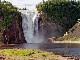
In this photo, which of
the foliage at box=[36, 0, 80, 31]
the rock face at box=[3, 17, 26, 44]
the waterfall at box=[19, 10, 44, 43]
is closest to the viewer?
the rock face at box=[3, 17, 26, 44]

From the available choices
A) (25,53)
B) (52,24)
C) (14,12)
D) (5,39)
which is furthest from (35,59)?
(52,24)

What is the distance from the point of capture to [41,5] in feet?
445

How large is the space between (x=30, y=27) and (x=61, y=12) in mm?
14557

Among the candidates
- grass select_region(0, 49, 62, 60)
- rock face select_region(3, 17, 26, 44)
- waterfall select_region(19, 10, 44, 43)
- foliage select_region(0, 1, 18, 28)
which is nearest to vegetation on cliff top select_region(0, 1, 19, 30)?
foliage select_region(0, 1, 18, 28)

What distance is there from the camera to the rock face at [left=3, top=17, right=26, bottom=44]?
118375mm

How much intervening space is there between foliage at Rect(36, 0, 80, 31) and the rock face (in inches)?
532

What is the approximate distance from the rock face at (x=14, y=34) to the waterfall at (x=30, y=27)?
2.86 meters

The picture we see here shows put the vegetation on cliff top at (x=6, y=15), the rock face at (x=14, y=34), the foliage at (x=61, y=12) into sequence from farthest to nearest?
the foliage at (x=61, y=12)
the vegetation on cliff top at (x=6, y=15)
the rock face at (x=14, y=34)

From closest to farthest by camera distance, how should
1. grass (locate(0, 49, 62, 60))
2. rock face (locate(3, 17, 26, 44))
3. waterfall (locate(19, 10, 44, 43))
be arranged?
grass (locate(0, 49, 62, 60)) → rock face (locate(3, 17, 26, 44)) → waterfall (locate(19, 10, 44, 43))

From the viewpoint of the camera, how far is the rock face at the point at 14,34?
11838 centimetres

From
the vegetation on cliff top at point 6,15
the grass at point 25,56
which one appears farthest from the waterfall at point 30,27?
the grass at point 25,56

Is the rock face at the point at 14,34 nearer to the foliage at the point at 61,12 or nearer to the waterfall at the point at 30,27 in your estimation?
the waterfall at the point at 30,27

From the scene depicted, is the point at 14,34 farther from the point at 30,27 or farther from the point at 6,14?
the point at 30,27

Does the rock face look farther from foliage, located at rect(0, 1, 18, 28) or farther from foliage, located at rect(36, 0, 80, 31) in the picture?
foliage, located at rect(36, 0, 80, 31)
